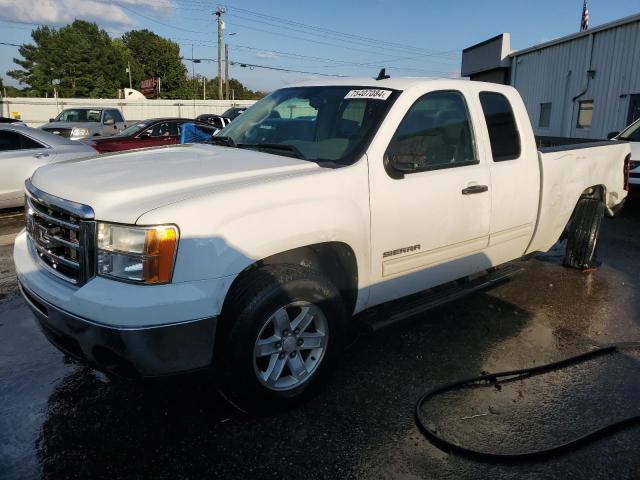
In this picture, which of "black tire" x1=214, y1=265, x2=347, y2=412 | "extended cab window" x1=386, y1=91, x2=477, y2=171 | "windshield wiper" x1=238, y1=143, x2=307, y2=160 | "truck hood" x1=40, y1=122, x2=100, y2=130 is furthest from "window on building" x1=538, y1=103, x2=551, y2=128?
"black tire" x1=214, y1=265, x2=347, y2=412

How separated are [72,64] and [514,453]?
87.1 metres

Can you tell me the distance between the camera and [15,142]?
28.5 feet

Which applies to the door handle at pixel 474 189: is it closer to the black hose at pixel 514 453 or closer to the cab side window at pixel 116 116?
the black hose at pixel 514 453

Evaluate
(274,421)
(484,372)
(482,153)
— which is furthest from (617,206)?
(274,421)

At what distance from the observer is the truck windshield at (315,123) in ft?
11.0

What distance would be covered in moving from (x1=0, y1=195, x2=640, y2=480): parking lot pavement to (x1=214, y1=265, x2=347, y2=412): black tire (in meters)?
→ 0.15

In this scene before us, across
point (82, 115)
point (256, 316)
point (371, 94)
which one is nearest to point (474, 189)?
point (371, 94)

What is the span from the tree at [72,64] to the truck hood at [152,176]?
260 ft

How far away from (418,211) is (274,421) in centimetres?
157

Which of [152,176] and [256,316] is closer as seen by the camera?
[256,316]

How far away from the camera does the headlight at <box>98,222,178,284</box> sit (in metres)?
2.38

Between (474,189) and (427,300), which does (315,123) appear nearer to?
(474,189)

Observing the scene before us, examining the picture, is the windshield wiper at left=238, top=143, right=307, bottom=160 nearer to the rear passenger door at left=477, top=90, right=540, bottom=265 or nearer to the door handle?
the door handle

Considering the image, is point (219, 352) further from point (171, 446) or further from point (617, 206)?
point (617, 206)
